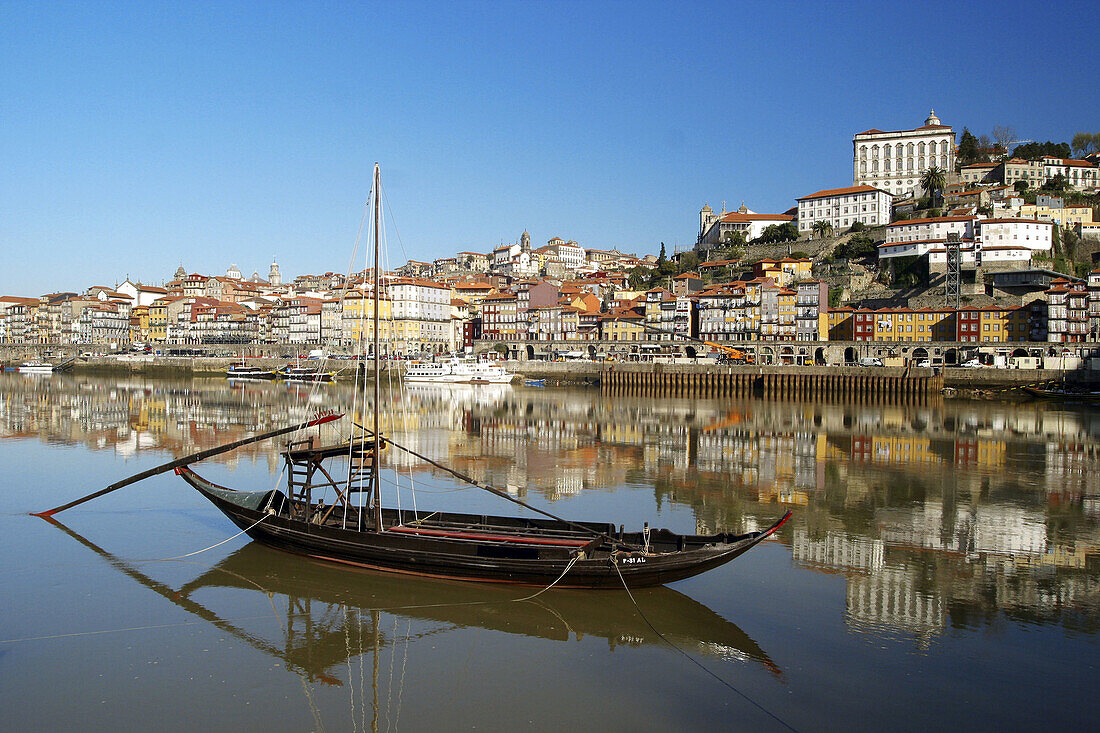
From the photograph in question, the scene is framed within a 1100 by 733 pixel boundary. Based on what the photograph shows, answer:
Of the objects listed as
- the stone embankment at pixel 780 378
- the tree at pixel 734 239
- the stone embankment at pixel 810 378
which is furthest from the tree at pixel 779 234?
the stone embankment at pixel 810 378

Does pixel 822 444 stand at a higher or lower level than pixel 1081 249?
lower

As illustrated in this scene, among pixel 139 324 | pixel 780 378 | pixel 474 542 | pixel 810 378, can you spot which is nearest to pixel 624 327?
pixel 780 378

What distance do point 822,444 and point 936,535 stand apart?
40.9 ft

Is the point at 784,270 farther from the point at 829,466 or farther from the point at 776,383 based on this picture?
the point at 829,466

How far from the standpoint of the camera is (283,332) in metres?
98.2

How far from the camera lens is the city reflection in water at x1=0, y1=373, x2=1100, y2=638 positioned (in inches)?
453

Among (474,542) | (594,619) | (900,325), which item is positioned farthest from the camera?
(900,325)

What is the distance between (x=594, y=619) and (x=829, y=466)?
13.8 metres

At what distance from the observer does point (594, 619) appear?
33.3 ft

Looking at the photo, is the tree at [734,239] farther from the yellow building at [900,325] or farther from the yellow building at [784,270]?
the yellow building at [900,325]

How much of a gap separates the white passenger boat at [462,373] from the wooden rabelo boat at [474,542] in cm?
5080

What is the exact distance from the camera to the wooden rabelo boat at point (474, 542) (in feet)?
34.6

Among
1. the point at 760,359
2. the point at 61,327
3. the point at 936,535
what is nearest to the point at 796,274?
the point at 760,359

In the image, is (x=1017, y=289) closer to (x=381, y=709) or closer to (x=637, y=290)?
→ (x=637, y=290)
